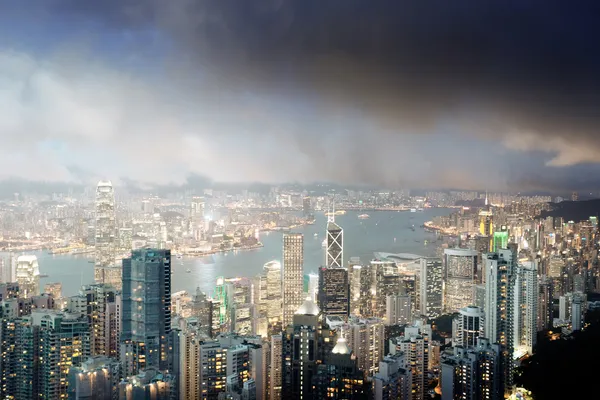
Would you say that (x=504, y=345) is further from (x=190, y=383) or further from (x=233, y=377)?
(x=190, y=383)

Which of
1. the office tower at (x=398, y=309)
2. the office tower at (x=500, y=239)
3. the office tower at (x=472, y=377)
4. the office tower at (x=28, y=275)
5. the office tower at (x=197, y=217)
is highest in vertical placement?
the office tower at (x=197, y=217)

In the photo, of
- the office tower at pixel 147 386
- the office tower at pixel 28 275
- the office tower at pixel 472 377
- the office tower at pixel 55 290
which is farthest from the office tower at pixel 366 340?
the office tower at pixel 28 275

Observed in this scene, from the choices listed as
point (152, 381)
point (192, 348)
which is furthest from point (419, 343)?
point (152, 381)

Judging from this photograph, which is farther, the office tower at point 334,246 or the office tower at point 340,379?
the office tower at point 334,246

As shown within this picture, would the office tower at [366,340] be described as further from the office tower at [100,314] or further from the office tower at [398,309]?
the office tower at [100,314]

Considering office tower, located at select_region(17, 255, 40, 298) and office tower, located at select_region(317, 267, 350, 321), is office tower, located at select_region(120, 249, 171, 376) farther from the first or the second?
office tower, located at select_region(317, 267, 350, 321)

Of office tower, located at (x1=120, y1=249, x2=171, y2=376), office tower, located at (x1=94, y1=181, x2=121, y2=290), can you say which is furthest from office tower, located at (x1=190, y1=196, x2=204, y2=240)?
office tower, located at (x1=94, y1=181, x2=121, y2=290)
